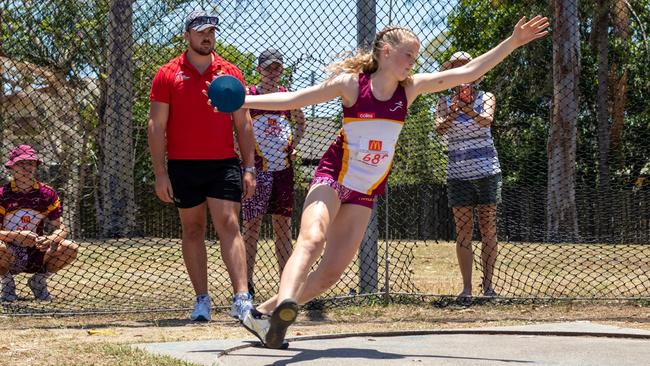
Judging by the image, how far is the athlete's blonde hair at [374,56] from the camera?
17.4ft

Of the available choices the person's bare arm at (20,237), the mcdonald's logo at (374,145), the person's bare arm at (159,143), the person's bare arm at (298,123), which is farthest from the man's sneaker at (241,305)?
the person's bare arm at (20,237)

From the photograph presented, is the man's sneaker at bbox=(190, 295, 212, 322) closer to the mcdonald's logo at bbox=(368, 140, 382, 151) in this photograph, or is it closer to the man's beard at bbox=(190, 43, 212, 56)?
the man's beard at bbox=(190, 43, 212, 56)

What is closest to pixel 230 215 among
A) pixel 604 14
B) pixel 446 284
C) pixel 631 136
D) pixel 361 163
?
pixel 361 163

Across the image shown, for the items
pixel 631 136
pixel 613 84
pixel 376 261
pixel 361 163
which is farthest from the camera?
pixel 613 84

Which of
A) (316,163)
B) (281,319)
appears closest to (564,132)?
(316,163)

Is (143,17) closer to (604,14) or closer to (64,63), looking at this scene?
(64,63)

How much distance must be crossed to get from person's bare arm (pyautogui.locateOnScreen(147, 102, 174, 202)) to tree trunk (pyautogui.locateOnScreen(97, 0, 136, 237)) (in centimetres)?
176

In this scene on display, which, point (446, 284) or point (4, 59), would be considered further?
point (446, 284)

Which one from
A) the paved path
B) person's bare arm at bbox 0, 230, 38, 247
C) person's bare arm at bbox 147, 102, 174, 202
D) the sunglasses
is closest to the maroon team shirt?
person's bare arm at bbox 0, 230, 38, 247

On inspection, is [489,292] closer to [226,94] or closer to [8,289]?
[226,94]

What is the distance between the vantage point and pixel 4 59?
8.35 meters

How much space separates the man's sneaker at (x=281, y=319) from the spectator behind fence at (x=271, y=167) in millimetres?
2629

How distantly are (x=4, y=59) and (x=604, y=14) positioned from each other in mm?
15947

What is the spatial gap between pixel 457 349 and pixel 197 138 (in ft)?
7.09
